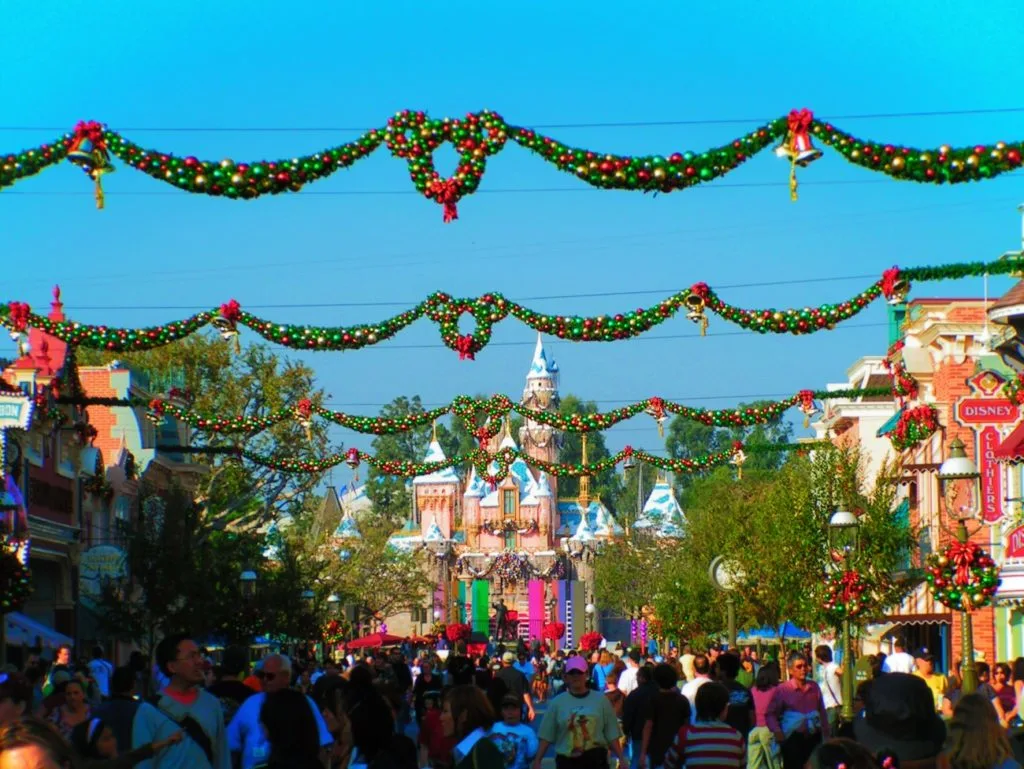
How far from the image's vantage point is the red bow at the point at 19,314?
21500 millimetres

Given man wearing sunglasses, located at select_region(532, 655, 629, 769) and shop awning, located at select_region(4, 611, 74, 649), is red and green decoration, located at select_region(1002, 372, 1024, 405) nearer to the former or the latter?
man wearing sunglasses, located at select_region(532, 655, 629, 769)

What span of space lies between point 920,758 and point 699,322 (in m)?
13.8

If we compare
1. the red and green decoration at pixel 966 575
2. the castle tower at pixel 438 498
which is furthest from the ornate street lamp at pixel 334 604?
the castle tower at pixel 438 498

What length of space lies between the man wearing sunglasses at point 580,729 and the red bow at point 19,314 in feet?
33.6

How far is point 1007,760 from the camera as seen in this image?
8383 mm

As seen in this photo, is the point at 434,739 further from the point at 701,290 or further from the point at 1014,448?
the point at 1014,448

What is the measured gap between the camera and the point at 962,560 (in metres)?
23.1

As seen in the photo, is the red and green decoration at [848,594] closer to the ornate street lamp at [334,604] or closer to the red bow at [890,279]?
the red bow at [890,279]

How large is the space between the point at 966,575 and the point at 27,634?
67.6 ft

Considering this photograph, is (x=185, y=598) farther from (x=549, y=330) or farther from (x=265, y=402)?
(x=549, y=330)

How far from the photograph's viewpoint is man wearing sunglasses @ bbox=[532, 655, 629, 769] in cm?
1361

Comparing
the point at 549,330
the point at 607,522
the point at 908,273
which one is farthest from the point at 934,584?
the point at 607,522

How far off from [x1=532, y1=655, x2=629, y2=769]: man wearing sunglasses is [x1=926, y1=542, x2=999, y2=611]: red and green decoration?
10428 millimetres

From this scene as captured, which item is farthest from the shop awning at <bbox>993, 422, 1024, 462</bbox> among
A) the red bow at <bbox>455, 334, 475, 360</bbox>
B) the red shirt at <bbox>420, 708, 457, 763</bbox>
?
the red shirt at <bbox>420, 708, 457, 763</bbox>
